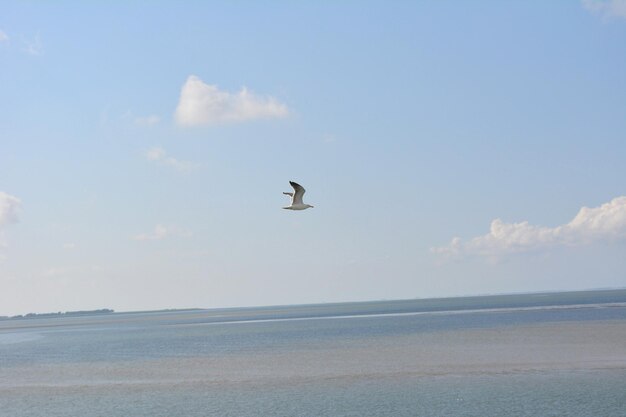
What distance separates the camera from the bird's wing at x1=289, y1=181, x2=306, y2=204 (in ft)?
91.3

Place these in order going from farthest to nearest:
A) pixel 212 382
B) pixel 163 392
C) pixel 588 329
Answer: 1. pixel 588 329
2. pixel 212 382
3. pixel 163 392

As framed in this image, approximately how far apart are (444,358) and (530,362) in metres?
6.13

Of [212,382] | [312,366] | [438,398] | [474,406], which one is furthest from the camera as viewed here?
[312,366]

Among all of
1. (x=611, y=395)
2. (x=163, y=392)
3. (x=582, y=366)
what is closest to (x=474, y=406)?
(x=611, y=395)

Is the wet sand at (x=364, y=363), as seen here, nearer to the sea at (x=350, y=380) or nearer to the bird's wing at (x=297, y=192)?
the sea at (x=350, y=380)

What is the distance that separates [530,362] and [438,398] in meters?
12.6

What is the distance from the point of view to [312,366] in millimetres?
48281

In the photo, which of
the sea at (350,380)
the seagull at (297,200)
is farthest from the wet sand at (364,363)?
the seagull at (297,200)

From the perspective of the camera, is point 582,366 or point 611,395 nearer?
point 611,395

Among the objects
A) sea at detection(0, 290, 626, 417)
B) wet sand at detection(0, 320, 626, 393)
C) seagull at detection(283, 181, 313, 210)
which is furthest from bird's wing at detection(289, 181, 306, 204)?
wet sand at detection(0, 320, 626, 393)

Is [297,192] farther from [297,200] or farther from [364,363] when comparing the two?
[364,363]

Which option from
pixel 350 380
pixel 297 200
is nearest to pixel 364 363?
pixel 350 380

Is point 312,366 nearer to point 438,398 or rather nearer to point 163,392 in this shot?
point 163,392

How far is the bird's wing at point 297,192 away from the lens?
27828mm
